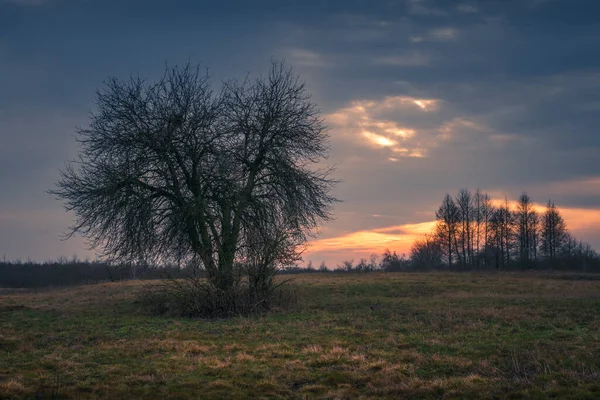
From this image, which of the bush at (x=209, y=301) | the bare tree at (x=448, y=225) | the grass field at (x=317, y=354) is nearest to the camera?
the grass field at (x=317, y=354)

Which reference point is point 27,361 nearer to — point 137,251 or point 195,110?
point 137,251

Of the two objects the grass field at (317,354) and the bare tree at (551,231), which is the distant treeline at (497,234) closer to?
the bare tree at (551,231)

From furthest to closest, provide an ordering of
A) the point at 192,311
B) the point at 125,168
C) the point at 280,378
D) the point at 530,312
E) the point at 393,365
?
the point at 125,168
the point at 192,311
the point at 530,312
the point at 393,365
the point at 280,378

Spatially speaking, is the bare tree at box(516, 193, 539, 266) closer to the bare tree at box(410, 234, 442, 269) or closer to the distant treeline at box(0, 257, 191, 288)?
the bare tree at box(410, 234, 442, 269)

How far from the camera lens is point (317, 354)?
457 inches

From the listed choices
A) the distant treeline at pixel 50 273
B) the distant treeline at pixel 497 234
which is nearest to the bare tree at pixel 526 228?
the distant treeline at pixel 497 234

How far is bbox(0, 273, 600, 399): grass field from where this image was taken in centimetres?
897

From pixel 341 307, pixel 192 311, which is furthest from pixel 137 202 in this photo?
pixel 341 307

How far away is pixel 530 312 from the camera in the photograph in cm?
1816

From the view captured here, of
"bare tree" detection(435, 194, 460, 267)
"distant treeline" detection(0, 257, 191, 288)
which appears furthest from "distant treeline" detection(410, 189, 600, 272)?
"distant treeline" detection(0, 257, 191, 288)

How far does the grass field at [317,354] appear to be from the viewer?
897 centimetres

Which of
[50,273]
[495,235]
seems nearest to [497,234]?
[495,235]

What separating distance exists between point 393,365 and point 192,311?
1165cm

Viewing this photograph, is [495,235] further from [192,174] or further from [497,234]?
[192,174]
